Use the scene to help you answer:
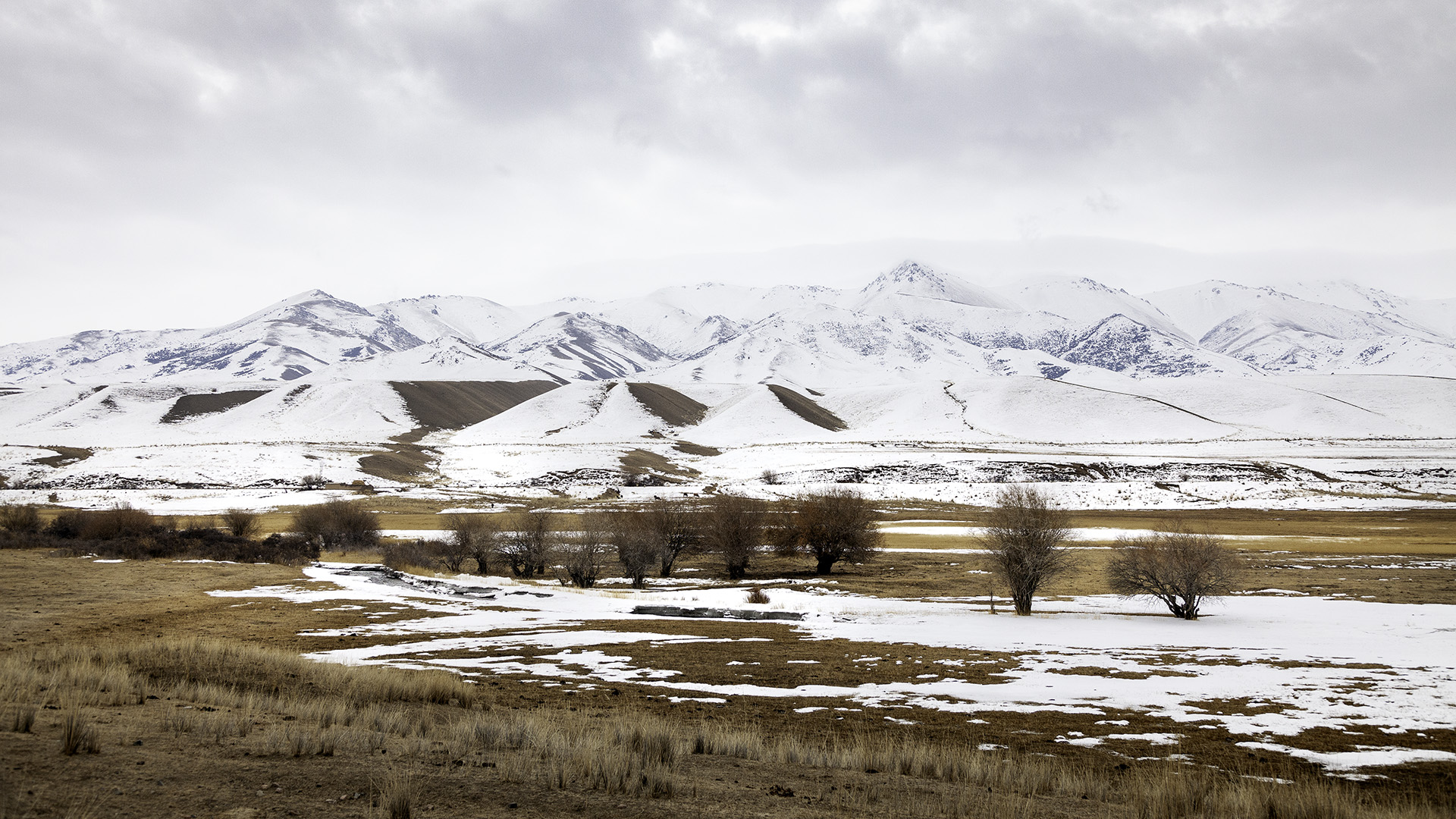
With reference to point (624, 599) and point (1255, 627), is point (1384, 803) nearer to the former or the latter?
point (1255, 627)

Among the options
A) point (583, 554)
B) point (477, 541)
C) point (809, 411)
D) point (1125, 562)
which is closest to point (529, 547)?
point (477, 541)

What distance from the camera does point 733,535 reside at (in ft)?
128

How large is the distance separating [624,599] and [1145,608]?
59.3ft

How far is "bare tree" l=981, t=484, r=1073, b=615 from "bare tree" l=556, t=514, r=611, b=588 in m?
17.6

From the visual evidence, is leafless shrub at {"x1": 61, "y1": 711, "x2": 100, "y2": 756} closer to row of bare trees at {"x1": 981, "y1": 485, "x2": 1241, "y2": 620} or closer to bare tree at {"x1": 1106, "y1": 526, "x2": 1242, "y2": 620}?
row of bare trees at {"x1": 981, "y1": 485, "x2": 1241, "y2": 620}

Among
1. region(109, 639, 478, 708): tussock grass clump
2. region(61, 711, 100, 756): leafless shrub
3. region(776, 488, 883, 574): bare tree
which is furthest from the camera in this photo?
region(776, 488, 883, 574): bare tree

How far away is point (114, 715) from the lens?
32.0ft

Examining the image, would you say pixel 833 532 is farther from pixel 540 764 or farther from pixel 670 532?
pixel 540 764

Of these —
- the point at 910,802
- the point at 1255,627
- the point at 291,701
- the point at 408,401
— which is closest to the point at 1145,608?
the point at 1255,627

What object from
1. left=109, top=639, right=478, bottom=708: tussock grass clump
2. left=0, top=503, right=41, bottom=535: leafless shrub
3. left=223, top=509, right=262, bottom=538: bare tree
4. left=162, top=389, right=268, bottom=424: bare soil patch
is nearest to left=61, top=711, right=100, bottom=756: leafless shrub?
left=109, top=639, right=478, bottom=708: tussock grass clump

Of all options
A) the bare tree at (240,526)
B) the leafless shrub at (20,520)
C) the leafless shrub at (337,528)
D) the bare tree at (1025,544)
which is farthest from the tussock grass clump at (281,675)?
the leafless shrub at (20,520)

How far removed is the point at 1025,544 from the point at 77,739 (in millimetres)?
25074

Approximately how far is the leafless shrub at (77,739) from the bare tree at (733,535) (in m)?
31.4

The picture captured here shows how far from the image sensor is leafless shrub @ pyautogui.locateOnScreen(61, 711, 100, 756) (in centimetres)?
764
